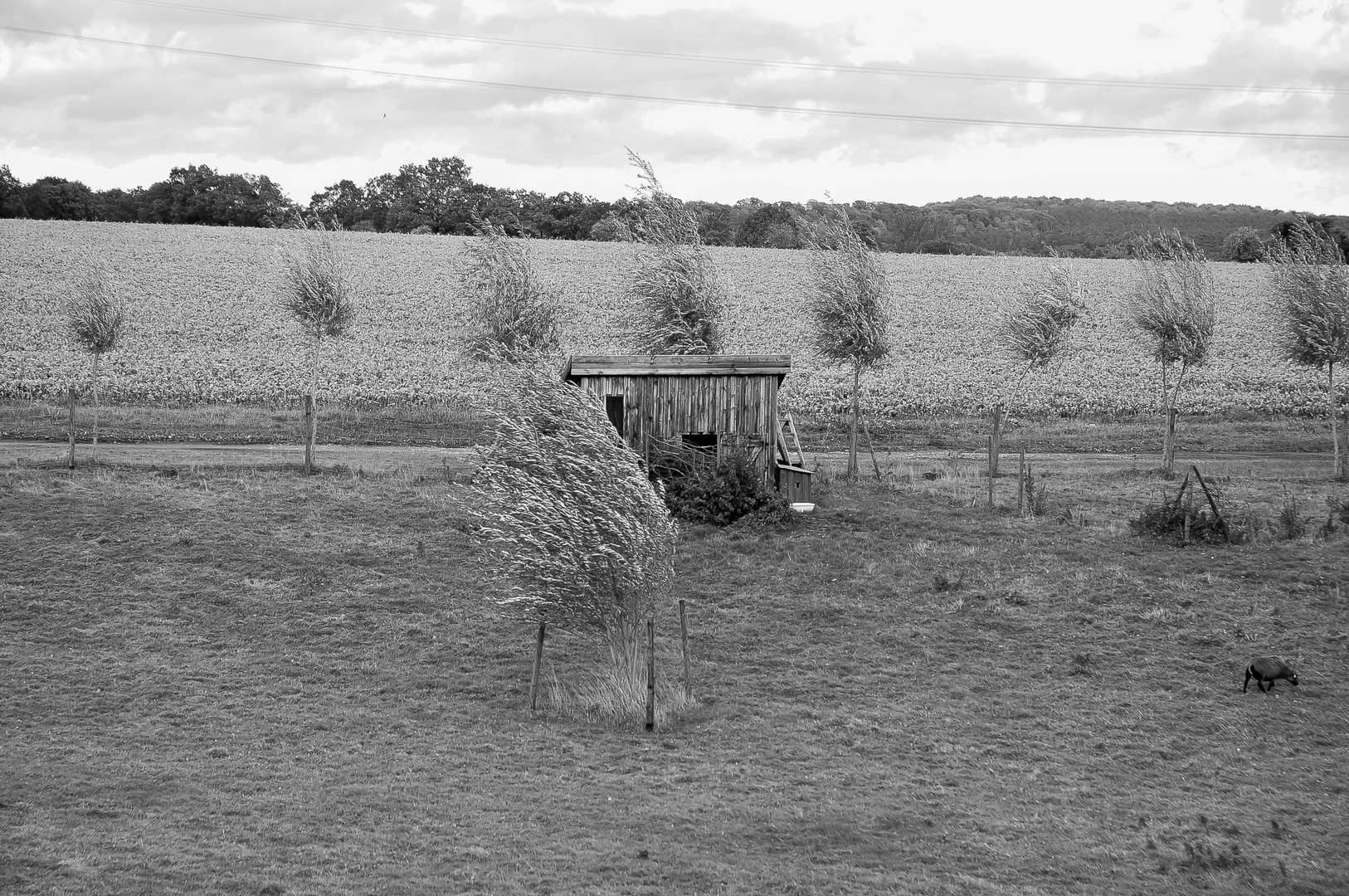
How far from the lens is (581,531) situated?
15.4 meters

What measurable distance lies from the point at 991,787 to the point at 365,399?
3341 cm

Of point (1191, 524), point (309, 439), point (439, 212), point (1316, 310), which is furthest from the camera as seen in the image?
point (439, 212)

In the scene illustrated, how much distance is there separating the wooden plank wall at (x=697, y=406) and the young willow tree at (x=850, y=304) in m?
4.83

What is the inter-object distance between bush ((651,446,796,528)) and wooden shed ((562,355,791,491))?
54 centimetres

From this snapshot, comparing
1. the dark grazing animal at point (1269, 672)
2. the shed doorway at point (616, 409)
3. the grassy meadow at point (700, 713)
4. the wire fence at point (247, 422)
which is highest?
the shed doorway at point (616, 409)

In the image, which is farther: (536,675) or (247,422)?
(247,422)

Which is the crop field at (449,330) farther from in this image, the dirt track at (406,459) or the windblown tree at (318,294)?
the windblown tree at (318,294)

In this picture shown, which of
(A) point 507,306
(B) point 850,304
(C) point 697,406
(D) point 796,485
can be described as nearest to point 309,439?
(A) point 507,306

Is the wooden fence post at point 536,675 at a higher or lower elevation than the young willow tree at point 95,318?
lower

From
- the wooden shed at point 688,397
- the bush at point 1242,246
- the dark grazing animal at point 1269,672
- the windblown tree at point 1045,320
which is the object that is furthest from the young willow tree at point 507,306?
the bush at point 1242,246

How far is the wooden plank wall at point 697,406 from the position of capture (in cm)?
2691

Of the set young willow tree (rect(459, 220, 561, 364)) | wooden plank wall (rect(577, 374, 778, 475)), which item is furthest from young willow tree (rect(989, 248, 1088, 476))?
young willow tree (rect(459, 220, 561, 364))

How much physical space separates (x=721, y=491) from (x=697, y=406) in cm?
263

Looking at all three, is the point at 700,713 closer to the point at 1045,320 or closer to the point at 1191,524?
the point at 1191,524
